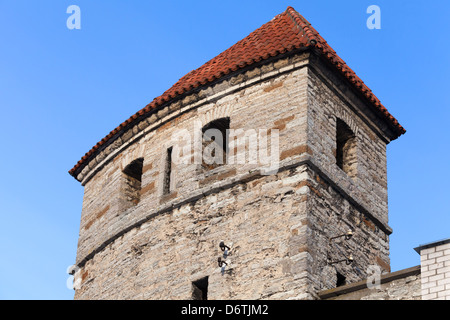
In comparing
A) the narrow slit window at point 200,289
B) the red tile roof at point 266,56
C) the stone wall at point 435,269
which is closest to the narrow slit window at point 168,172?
the red tile roof at point 266,56

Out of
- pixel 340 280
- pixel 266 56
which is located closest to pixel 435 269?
pixel 340 280

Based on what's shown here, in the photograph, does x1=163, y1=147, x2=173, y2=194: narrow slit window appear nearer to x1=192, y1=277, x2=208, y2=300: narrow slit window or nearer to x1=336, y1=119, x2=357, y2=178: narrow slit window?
x1=192, y1=277, x2=208, y2=300: narrow slit window

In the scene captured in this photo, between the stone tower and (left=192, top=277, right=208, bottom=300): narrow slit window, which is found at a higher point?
the stone tower

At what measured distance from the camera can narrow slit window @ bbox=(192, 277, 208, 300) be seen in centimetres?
1734

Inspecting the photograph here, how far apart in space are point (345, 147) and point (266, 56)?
2.13 meters

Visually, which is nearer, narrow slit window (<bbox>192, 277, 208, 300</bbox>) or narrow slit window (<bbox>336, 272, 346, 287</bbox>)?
narrow slit window (<bbox>336, 272, 346, 287</bbox>)

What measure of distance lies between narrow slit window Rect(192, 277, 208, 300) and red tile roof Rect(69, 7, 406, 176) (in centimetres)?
363

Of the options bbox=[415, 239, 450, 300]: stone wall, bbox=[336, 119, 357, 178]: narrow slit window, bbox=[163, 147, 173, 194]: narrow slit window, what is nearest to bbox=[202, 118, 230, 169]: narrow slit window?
bbox=[163, 147, 173, 194]: narrow slit window

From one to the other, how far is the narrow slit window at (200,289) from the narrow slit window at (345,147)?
3208mm

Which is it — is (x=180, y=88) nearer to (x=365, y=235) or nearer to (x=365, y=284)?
(x=365, y=235)

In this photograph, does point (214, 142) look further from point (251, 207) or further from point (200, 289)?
point (200, 289)

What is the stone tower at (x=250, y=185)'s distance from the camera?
16844 millimetres

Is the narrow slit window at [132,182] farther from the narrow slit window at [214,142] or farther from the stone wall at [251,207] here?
the narrow slit window at [214,142]
